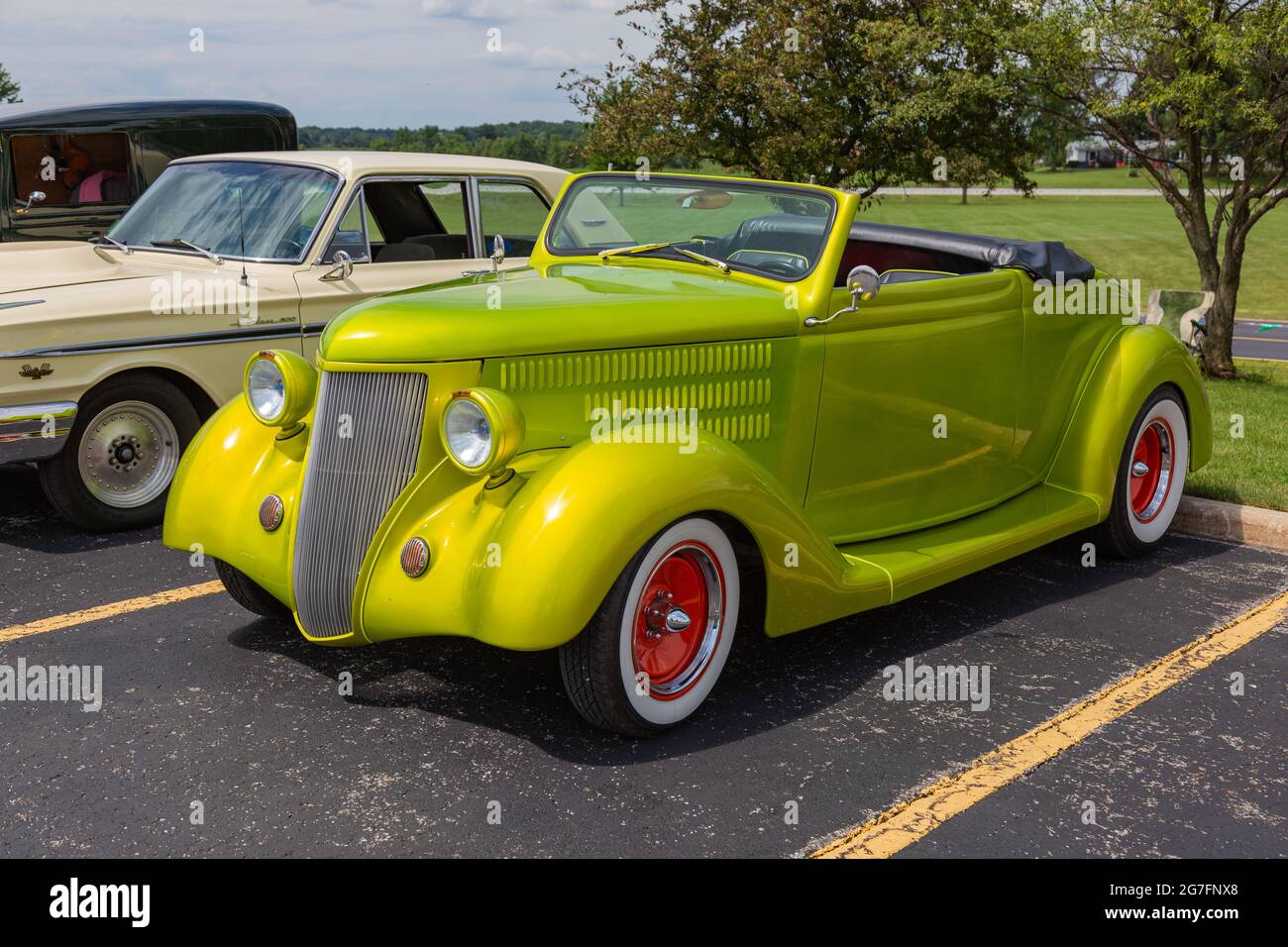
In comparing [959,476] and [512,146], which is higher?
[512,146]

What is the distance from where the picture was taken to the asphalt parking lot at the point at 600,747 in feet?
10.7

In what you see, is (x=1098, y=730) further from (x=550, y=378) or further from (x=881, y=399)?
(x=550, y=378)

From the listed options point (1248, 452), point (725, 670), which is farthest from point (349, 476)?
point (1248, 452)

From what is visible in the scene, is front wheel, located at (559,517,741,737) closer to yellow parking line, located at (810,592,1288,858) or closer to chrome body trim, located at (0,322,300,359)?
yellow parking line, located at (810,592,1288,858)

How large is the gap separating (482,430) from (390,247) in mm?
3679

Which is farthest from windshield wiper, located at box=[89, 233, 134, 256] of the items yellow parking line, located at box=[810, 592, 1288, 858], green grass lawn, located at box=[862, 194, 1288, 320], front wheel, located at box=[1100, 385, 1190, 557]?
green grass lawn, located at box=[862, 194, 1288, 320]

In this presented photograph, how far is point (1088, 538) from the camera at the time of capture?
5.86m

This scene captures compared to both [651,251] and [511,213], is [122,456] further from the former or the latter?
[651,251]

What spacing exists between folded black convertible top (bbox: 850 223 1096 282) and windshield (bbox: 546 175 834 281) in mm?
785

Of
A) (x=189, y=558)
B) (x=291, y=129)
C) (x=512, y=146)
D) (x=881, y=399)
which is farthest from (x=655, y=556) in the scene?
(x=512, y=146)

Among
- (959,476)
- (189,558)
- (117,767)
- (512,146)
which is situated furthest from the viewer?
(512,146)

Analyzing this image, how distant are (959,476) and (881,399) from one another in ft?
2.11

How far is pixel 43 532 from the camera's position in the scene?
19.6ft

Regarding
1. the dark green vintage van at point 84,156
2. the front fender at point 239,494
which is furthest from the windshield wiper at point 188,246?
the front fender at point 239,494
